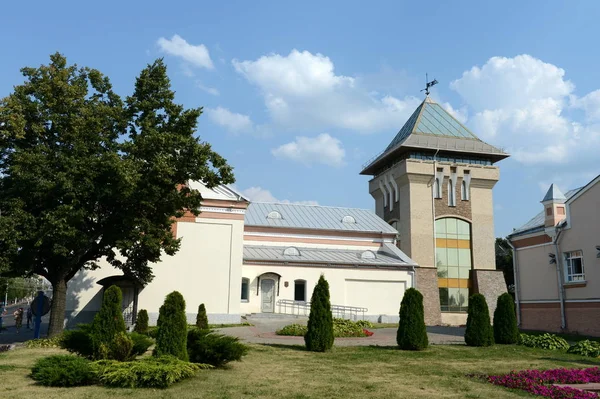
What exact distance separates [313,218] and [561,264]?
18649 mm

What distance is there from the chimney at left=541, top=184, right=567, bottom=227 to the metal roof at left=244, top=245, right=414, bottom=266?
10.8 metres

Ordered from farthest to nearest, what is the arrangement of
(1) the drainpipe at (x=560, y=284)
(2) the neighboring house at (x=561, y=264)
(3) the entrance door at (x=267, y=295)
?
(3) the entrance door at (x=267, y=295), (1) the drainpipe at (x=560, y=284), (2) the neighboring house at (x=561, y=264)

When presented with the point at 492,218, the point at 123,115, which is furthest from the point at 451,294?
the point at 123,115

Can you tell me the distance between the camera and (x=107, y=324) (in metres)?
12.3

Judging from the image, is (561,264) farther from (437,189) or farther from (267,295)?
(437,189)

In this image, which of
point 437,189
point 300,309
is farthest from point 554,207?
point 437,189

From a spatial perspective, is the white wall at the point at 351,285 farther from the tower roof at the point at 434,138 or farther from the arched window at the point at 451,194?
the tower roof at the point at 434,138

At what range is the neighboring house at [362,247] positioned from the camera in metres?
28.6

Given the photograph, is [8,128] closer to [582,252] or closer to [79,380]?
[79,380]

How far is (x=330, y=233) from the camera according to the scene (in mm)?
38844

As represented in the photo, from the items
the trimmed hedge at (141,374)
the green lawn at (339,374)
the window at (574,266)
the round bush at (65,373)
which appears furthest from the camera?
the window at (574,266)

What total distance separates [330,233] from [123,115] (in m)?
21.4

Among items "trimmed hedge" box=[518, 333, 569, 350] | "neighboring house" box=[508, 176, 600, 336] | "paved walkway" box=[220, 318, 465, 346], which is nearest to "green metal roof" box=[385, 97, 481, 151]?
"neighboring house" box=[508, 176, 600, 336]

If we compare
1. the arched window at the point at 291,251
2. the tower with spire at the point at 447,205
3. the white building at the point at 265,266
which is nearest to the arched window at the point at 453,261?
the tower with spire at the point at 447,205
